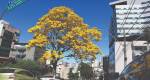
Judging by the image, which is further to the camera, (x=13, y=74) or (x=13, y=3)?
(x=13, y=3)

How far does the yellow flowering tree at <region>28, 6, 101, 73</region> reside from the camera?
35000 millimetres

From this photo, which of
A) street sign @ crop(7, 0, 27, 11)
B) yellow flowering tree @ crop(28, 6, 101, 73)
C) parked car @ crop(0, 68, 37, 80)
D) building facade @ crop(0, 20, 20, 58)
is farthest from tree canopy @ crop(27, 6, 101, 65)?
building facade @ crop(0, 20, 20, 58)

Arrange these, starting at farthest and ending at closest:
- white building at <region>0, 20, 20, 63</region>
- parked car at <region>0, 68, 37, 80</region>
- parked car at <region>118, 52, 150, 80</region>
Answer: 1. white building at <region>0, 20, 20, 63</region>
2. parked car at <region>0, 68, 37, 80</region>
3. parked car at <region>118, 52, 150, 80</region>

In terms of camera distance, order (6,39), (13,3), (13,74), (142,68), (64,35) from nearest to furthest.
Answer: (142,68)
(13,74)
(13,3)
(64,35)
(6,39)

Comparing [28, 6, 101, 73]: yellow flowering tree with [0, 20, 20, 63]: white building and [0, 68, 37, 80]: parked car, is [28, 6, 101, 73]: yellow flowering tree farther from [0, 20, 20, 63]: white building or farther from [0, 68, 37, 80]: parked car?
[0, 20, 20, 63]: white building

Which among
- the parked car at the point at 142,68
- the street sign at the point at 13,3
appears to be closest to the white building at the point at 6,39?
the street sign at the point at 13,3

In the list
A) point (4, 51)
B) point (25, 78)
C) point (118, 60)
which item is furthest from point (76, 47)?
point (4, 51)

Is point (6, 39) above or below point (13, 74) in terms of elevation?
above

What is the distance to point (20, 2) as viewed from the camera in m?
19.2

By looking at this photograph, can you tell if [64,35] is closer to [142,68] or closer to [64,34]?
[64,34]

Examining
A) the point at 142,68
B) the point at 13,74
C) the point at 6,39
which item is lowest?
the point at 13,74

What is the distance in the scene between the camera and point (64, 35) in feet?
120

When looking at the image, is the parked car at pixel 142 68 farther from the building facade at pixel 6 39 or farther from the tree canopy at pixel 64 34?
the building facade at pixel 6 39

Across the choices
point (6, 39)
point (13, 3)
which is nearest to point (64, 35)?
point (13, 3)
